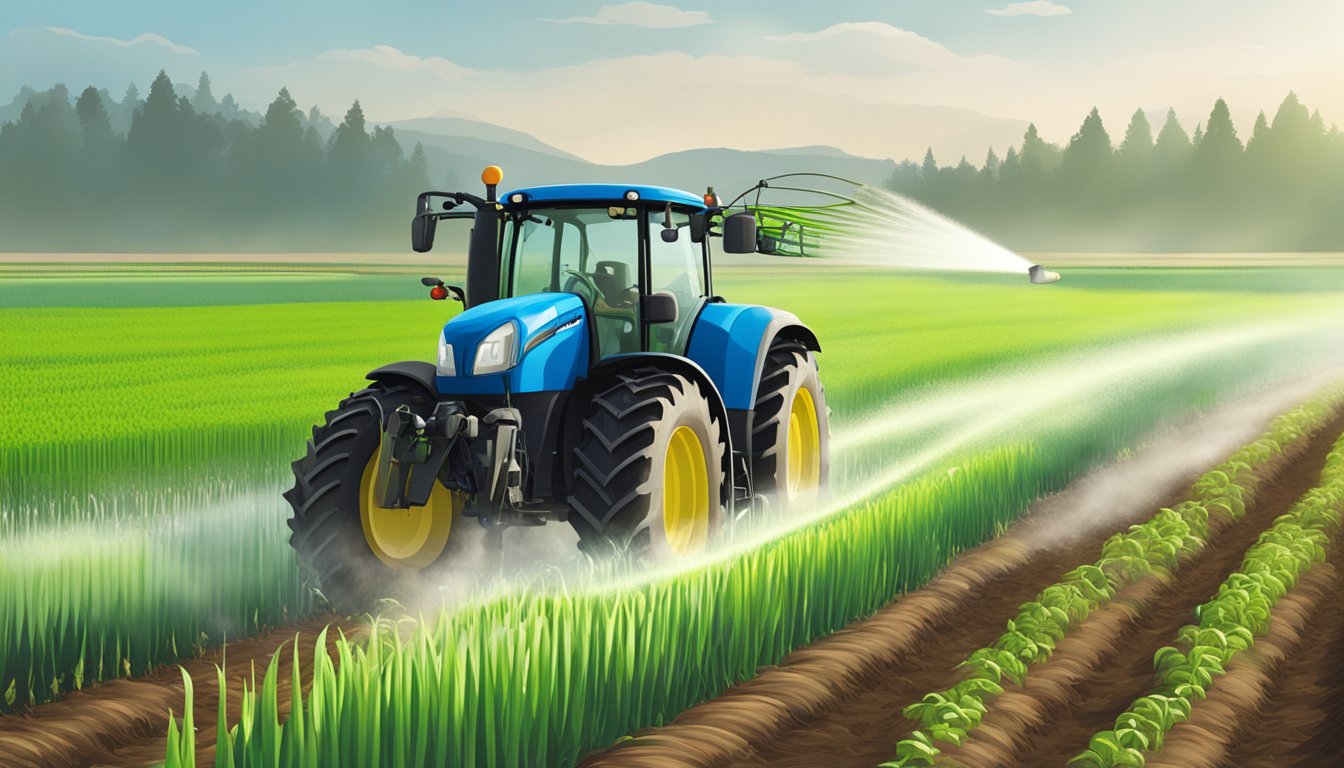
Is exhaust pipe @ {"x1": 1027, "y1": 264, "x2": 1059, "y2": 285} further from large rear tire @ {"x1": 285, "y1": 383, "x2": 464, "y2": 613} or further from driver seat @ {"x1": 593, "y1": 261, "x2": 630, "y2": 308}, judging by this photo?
large rear tire @ {"x1": 285, "y1": 383, "x2": 464, "y2": 613}

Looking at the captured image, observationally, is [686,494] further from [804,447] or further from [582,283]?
[804,447]

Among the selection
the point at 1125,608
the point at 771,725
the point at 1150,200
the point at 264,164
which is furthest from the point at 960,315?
the point at 1150,200

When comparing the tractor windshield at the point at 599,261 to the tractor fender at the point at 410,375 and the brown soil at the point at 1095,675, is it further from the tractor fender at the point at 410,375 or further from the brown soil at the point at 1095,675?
the brown soil at the point at 1095,675

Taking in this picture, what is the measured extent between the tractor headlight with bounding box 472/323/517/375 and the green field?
1.29 metres

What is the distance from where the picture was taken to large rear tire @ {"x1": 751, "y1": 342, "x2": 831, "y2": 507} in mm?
8391

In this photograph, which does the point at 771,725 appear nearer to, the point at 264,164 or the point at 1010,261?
the point at 1010,261

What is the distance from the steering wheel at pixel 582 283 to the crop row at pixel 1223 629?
3431 millimetres

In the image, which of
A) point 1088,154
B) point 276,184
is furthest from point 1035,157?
point 276,184

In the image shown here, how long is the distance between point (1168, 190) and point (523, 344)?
5629 inches

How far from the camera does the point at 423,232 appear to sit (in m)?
7.45

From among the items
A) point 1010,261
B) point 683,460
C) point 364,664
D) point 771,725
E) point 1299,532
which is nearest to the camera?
point 364,664

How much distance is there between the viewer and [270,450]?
1198 centimetres

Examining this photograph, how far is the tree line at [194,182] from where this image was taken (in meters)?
124

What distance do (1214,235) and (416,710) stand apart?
143m
